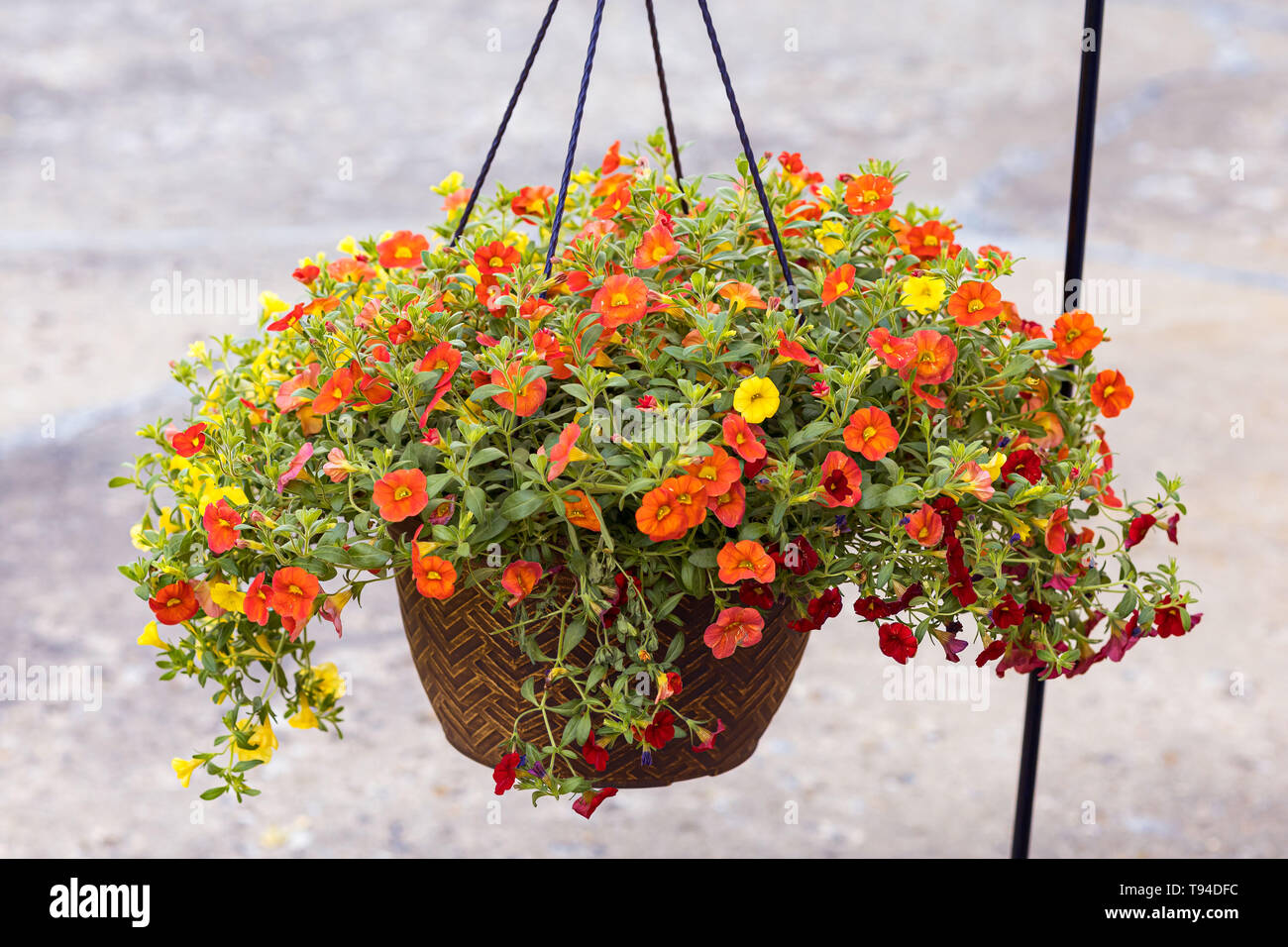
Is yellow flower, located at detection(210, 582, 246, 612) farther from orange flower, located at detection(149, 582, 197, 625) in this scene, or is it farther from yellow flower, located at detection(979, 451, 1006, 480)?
yellow flower, located at detection(979, 451, 1006, 480)

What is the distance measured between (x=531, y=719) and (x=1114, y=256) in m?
4.91

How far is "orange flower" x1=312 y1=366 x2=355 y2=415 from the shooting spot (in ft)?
3.86

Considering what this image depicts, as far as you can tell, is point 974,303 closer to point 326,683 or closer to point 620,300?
point 620,300

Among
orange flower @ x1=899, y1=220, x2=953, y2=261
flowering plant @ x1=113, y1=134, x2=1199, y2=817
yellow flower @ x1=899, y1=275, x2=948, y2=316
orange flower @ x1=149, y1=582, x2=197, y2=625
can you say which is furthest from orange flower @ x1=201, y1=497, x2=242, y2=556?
orange flower @ x1=899, y1=220, x2=953, y2=261

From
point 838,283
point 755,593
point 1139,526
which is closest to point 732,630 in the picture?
point 755,593

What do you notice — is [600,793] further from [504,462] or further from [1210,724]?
[1210,724]

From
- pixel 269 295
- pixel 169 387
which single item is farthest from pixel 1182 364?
Answer: pixel 269 295

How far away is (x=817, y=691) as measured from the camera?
3.20 metres

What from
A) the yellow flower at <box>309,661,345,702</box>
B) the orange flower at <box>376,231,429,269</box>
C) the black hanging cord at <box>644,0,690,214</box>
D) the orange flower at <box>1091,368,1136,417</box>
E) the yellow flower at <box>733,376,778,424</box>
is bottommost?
the yellow flower at <box>309,661,345,702</box>

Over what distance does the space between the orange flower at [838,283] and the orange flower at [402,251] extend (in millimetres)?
462

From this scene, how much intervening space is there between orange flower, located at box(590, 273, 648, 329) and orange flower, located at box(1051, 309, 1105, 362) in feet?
1.50

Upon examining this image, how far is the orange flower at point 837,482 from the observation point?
111cm

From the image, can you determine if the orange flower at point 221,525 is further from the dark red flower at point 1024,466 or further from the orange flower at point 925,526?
the dark red flower at point 1024,466

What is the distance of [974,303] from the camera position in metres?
1.21
